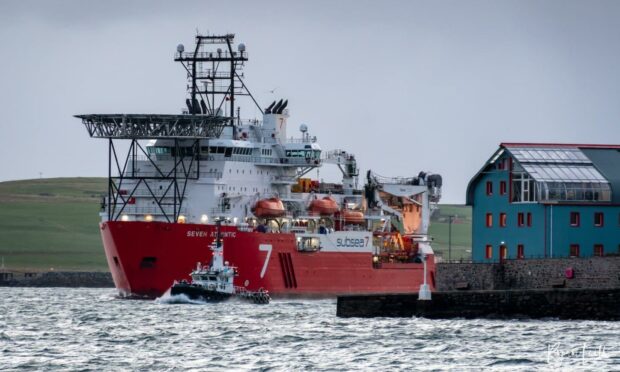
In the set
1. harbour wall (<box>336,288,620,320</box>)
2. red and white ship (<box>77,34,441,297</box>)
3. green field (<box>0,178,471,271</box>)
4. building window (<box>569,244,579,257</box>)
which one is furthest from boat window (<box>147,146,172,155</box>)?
green field (<box>0,178,471,271</box>)

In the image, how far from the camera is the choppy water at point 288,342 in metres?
61.9

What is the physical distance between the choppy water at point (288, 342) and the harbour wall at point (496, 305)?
621 mm

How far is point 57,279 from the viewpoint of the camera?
15188cm

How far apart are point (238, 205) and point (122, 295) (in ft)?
25.9

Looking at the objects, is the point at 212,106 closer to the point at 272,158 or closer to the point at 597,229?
the point at 272,158

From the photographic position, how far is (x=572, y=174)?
96562mm

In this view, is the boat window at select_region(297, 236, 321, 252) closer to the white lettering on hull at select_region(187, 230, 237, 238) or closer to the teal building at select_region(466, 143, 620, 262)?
the white lettering on hull at select_region(187, 230, 237, 238)

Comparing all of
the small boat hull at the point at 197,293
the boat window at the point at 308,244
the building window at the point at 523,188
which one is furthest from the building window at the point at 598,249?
the boat window at the point at 308,244

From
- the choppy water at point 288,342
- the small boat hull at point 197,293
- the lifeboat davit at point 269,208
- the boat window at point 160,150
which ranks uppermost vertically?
the boat window at point 160,150

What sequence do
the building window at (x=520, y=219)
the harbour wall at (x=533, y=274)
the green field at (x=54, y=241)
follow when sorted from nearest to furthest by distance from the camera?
the harbour wall at (x=533, y=274) < the building window at (x=520, y=219) < the green field at (x=54, y=241)

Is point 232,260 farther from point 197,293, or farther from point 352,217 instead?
point 352,217

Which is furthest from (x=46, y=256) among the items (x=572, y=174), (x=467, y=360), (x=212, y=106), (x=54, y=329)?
(x=467, y=360)

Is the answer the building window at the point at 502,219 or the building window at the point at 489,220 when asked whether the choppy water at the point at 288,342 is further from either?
the building window at the point at 489,220

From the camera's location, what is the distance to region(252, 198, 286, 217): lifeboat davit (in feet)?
350
